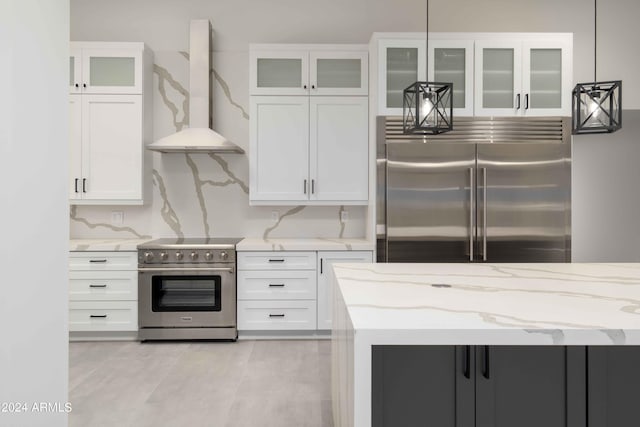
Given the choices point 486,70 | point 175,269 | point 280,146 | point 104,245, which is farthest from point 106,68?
point 486,70

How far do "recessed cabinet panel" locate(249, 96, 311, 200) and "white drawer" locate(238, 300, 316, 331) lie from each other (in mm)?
957

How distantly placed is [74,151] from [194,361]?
218 centimetres

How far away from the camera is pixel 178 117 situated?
4832mm

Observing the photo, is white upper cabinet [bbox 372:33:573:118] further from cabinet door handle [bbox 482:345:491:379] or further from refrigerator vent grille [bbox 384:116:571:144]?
cabinet door handle [bbox 482:345:491:379]

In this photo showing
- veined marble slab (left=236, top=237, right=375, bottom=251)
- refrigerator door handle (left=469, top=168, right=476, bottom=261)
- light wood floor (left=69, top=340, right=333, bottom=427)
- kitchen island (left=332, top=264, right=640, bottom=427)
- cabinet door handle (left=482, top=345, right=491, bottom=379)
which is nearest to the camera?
kitchen island (left=332, top=264, right=640, bottom=427)

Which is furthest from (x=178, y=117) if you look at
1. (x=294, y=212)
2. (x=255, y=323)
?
(x=255, y=323)

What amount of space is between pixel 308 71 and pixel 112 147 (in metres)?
1.89

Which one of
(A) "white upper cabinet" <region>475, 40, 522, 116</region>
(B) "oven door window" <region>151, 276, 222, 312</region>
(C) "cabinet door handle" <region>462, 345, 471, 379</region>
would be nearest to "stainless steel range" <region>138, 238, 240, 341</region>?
(B) "oven door window" <region>151, 276, 222, 312</region>

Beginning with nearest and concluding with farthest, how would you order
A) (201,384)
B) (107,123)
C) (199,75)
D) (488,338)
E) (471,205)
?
(488,338) < (201,384) < (471,205) < (107,123) < (199,75)

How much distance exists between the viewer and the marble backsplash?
4.81 metres

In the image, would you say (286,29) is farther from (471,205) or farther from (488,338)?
(488,338)

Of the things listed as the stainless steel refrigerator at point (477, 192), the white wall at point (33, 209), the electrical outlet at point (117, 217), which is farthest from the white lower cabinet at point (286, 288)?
the white wall at point (33, 209)

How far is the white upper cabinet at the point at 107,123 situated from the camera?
14.3 ft

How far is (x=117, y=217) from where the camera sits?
4.82m
